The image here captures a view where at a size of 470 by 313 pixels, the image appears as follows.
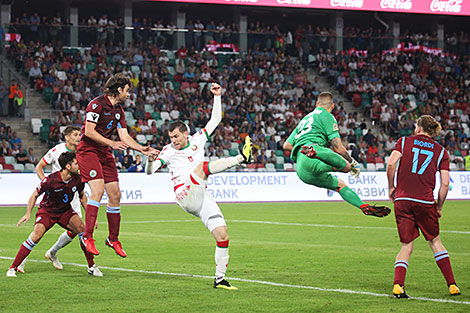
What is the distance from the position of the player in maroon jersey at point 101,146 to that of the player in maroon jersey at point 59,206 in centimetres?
39

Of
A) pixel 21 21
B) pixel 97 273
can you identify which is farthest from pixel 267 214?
pixel 21 21

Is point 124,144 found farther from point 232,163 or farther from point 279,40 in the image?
point 279,40

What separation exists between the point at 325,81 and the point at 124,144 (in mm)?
32738

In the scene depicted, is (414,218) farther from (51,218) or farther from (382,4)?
(382,4)

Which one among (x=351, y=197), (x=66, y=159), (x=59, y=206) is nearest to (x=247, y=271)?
(x=351, y=197)

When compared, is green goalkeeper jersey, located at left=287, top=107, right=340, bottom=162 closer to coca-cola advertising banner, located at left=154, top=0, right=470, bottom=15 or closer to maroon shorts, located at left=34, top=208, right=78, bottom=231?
maroon shorts, located at left=34, top=208, right=78, bottom=231

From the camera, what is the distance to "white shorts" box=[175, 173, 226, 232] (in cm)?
941

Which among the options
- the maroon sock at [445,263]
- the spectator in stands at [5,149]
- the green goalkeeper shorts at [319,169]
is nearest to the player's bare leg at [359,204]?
the green goalkeeper shorts at [319,169]

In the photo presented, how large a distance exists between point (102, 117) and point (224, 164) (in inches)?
91.1

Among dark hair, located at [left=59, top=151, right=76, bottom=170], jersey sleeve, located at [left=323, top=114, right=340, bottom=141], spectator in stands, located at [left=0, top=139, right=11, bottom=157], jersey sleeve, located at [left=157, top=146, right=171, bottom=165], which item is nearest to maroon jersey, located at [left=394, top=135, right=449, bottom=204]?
jersey sleeve, located at [left=323, top=114, right=340, bottom=141]

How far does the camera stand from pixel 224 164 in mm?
8844

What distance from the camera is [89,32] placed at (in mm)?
36562

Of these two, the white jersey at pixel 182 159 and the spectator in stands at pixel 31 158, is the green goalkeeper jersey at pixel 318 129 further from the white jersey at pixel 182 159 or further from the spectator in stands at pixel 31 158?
the spectator in stands at pixel 31 158

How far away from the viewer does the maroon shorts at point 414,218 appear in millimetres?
8656
